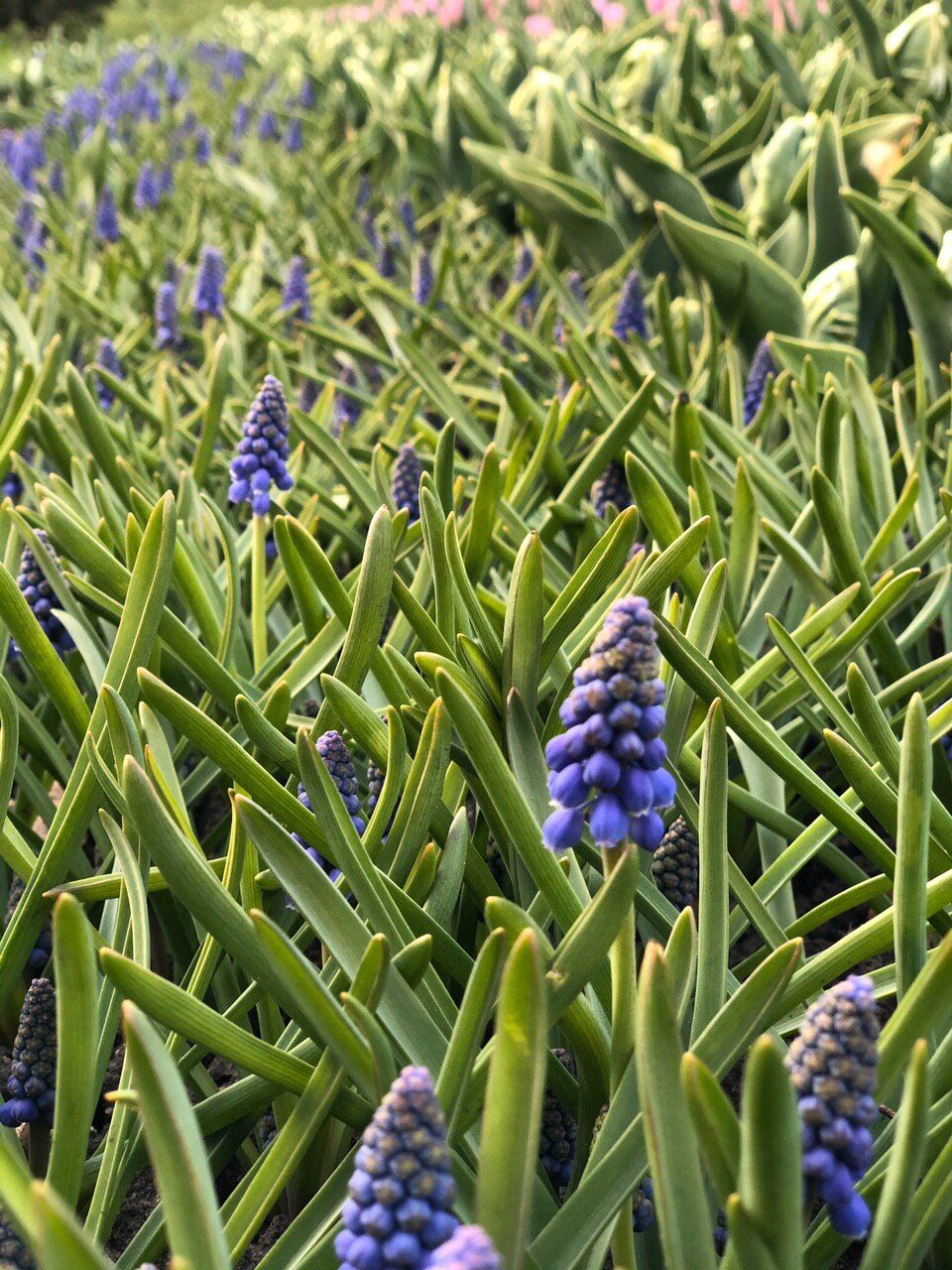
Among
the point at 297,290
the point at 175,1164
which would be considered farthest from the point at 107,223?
the point at 175,1164

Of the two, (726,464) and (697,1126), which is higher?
(726,464)

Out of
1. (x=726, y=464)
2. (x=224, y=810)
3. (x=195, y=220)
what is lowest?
(x=224, y=810)

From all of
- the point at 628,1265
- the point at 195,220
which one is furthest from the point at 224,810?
the point at 195,220

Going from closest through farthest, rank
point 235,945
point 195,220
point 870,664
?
point 235,945
point 870,664
point 195,220

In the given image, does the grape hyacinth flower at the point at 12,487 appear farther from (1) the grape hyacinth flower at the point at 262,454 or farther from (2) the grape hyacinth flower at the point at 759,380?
(2) the grape hyacinth flower at the point at 759,380

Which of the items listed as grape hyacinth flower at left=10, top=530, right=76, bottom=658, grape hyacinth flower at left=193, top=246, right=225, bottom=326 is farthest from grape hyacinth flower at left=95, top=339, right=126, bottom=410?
grape hyacinth flower at left=10, top=530, right=76, bottom=658

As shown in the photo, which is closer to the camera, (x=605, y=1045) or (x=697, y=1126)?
(x=697, y=1126)

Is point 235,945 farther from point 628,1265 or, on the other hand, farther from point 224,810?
point 224,810

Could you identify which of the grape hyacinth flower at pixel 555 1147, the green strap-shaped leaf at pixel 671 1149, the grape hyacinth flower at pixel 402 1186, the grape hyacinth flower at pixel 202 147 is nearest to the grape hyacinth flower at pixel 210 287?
the grape hyacinth flower at pixel 555 1147
